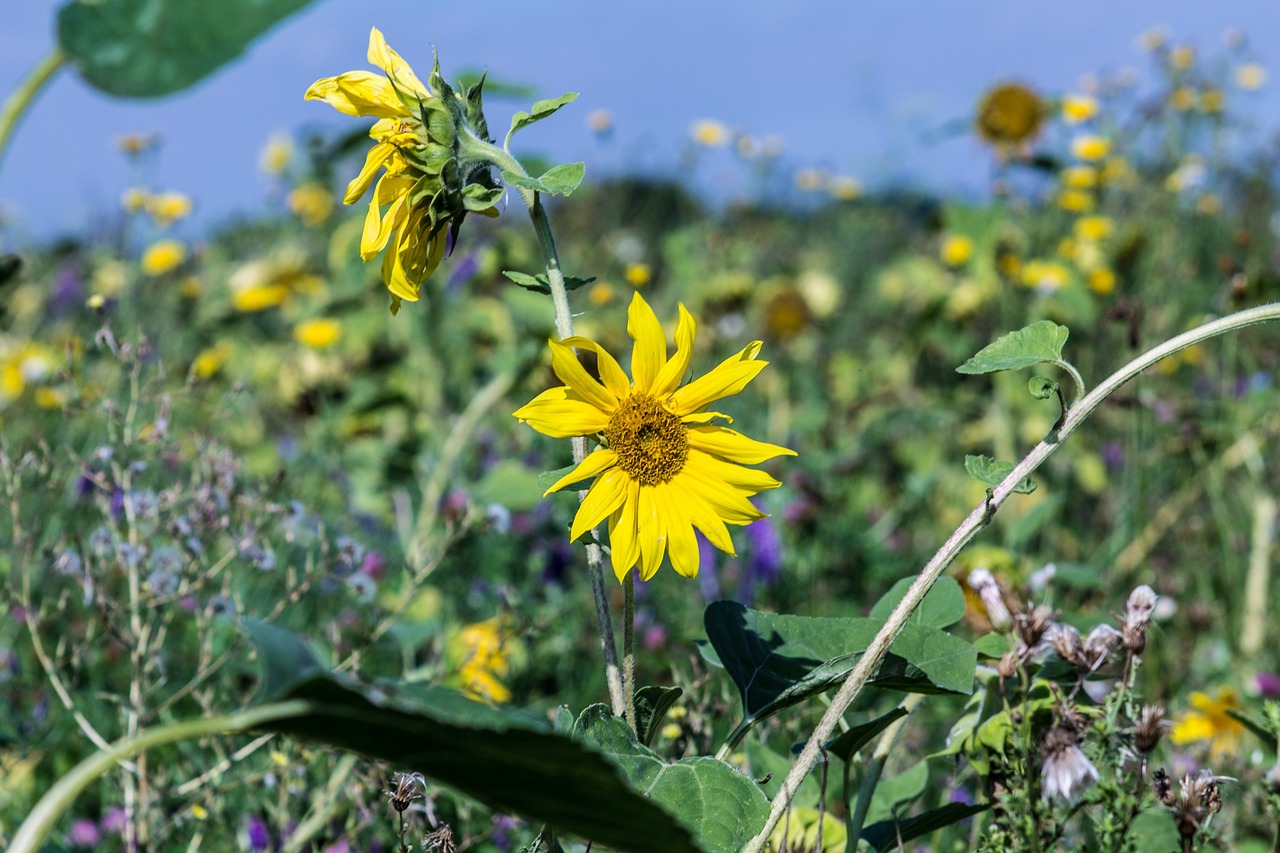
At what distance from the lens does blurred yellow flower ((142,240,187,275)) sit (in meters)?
3.96

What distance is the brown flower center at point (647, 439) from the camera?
978mm

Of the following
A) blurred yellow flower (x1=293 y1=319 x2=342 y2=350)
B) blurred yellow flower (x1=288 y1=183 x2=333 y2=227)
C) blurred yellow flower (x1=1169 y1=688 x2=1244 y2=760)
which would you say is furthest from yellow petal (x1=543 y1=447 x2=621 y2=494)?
blurred yellow flower (x1=288 y1=183 x2=333 y2=227)

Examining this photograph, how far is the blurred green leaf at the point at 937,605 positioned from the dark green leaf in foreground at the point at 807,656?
47 mm

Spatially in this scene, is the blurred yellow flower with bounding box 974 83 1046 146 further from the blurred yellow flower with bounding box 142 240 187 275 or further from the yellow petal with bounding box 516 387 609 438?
the yellow petal with bounding box 516 387 609 438

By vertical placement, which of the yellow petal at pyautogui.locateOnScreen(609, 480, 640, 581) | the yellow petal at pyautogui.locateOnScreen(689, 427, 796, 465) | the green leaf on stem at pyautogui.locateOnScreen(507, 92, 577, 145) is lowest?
the yellow petal at pyautogui.locateOnScreen(609, 480, 640, 581)

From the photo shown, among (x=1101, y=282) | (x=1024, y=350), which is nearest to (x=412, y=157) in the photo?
(x=1024, y=350)

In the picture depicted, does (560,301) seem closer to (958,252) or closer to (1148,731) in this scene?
(1148,731)

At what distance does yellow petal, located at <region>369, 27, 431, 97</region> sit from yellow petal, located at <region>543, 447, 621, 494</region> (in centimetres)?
31

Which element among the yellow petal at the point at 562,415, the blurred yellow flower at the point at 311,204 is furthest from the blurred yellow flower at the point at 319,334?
the yellow petal at the point at 562,415

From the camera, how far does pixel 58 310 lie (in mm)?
5203

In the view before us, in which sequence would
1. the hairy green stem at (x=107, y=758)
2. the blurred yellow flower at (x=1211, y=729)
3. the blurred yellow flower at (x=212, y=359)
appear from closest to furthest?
the hairy green stem at (x=107, y=758)
the blurred yellow flower at (x=1211, y=729)
the blurred yellow flower at (x=212, y=359)

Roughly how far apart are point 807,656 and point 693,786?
0.67ft

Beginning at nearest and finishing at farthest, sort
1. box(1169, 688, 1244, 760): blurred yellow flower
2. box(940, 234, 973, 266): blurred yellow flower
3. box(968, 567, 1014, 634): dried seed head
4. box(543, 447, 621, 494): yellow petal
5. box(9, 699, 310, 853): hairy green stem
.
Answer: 1. box(9, 699, 310, 853): hairy green stem
2. box(543, 447, 621, 494): yellow petal
3. box(968, 567, 1014, 634): dried seed head
4. box(1169, 688, 1244, 760): blurred yellow flower
5. box(940, 234, 973, 266): blurred yellow flower

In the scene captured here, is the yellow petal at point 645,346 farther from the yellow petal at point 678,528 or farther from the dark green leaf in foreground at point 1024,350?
the dark green leaf in foreground at point 1024,350
